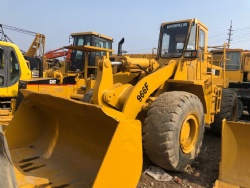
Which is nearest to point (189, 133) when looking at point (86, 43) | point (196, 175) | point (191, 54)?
point (196, 175)

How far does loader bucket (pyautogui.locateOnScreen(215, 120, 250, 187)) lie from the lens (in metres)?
4.18

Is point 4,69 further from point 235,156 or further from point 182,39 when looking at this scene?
point 235,156

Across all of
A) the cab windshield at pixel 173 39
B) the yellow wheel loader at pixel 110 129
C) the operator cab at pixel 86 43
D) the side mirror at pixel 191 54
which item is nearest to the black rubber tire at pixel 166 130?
the yellow wheel loader at pixel 110 129

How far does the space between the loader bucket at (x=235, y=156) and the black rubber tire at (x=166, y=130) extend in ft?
2.14

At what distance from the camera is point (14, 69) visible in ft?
26.4

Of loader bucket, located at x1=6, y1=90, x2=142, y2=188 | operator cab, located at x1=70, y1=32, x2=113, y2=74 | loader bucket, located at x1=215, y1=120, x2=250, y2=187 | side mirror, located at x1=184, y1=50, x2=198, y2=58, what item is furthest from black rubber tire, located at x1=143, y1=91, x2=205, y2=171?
operator cab, located at x1=70, y1=32, x2=113, y2=74

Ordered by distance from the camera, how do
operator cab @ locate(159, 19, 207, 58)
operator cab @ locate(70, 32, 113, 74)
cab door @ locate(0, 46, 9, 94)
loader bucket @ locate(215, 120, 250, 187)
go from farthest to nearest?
operator cab @ locate(70, 32, 113, 74) → cab door @ locate(0, 46, 9, 94) → operator cab @ locate(159, 19, 207, 58) → loader bucket @ locate(215, 120, 250, 187)

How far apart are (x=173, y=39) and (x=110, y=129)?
10.5 feet

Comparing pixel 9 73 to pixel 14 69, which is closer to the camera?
pixel 9 73

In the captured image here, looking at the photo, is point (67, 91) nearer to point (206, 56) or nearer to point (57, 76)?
point (57, 76)

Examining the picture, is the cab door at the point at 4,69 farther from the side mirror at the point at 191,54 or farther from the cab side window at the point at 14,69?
the side mirror at the point at 191,54

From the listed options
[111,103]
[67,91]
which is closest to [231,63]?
[67,91]

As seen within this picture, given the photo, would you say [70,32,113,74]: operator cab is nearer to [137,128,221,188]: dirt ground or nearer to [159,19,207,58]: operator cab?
[159,19,207,58]: operator cab

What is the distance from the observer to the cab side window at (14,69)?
7.95 meters
